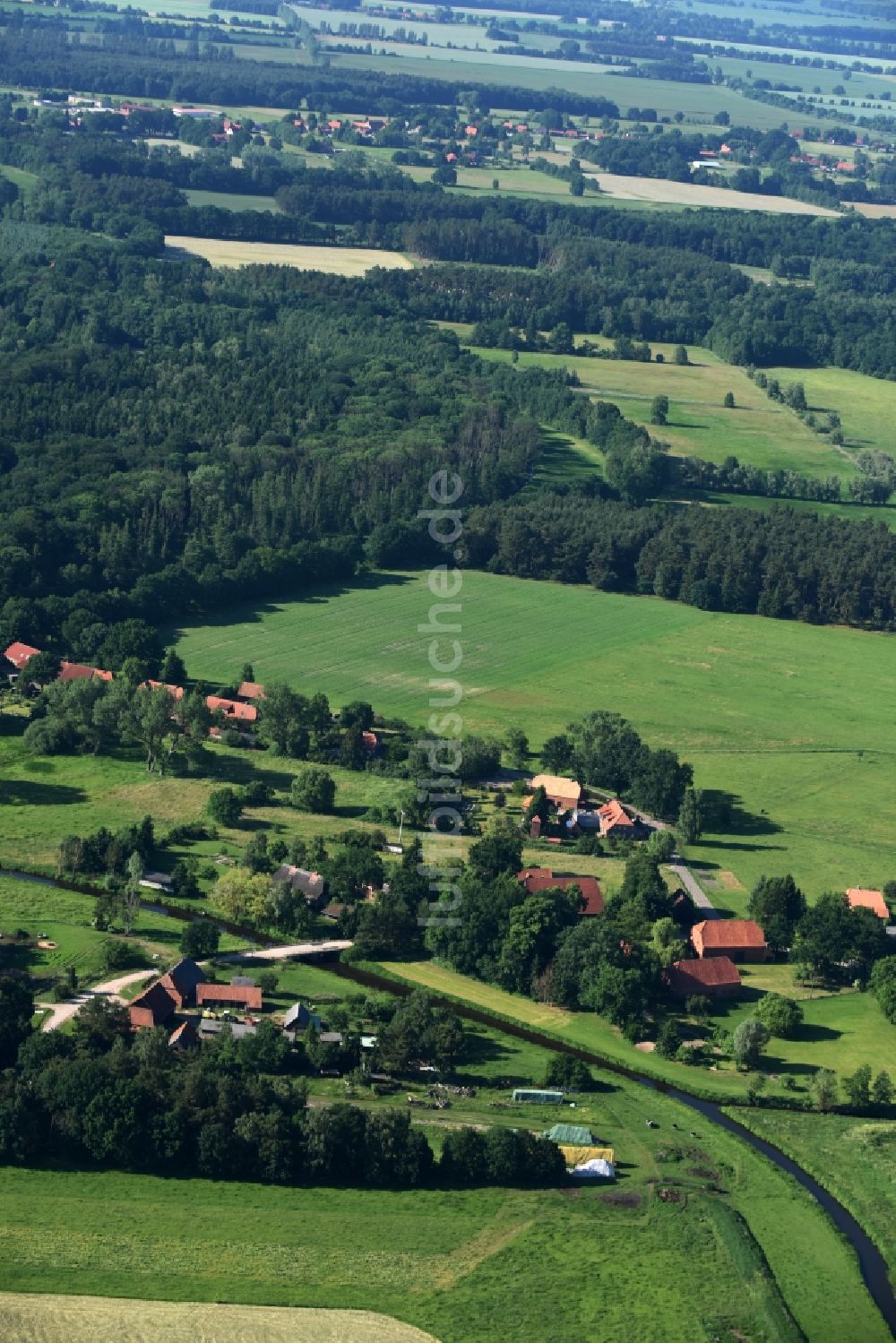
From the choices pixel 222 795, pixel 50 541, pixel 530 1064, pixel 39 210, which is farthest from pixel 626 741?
pixel 39 210

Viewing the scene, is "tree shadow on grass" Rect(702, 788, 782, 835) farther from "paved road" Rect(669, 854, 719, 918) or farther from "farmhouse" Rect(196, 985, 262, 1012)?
"farmhouse" Rect(196, 985, 262, 1012)

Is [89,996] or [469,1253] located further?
[89,996]

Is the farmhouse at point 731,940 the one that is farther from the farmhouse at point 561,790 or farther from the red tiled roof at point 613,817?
the farmhouse at point 561,790

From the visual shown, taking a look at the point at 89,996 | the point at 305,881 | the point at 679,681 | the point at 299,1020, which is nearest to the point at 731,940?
the point at 305,881

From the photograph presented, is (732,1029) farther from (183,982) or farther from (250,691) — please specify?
(250,691)

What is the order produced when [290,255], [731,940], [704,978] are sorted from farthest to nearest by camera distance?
1. [290,255]
2. [731,940]
3. [704,978]

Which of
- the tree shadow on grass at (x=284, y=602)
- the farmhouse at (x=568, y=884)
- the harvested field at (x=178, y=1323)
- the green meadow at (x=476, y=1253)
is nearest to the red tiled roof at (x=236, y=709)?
the tree shadow on grass at (x=284, y=602)

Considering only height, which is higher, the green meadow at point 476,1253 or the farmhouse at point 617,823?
the farmhouse at point 617,823

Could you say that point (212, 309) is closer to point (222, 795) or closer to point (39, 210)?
point (39, 210)
